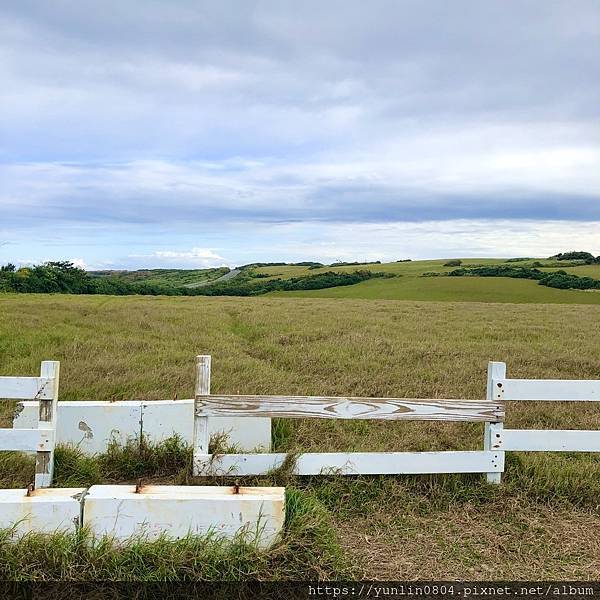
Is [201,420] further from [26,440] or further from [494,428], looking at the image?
[494,428]

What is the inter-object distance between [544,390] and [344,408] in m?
1.89

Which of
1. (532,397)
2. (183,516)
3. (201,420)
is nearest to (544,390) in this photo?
(532,397)

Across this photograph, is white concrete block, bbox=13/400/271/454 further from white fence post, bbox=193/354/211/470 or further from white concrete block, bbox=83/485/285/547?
white concrete block, bbox=83/485/285/547

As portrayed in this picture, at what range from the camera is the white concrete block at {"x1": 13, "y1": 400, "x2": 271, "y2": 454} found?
536cm

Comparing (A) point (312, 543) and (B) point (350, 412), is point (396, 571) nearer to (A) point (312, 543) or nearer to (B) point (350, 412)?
(A) point (312, 543)

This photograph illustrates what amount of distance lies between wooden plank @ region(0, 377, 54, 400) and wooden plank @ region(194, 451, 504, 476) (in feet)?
4.63

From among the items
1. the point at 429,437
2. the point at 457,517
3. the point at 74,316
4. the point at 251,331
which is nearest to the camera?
the point at 457,517

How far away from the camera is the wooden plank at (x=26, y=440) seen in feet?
15.2

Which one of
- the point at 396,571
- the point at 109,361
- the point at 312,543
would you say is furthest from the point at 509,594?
the point at 109,361

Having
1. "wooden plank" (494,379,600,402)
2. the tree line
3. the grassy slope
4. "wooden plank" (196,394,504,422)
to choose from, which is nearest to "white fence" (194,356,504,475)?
"wooden plank" (196,394,504,422)

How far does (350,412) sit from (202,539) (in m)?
1.76

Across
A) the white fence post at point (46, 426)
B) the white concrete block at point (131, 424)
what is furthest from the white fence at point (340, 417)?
the white fence post at point (46, 426)

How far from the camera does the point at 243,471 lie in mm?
4898

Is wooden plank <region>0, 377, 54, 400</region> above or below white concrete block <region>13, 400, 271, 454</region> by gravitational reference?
above
